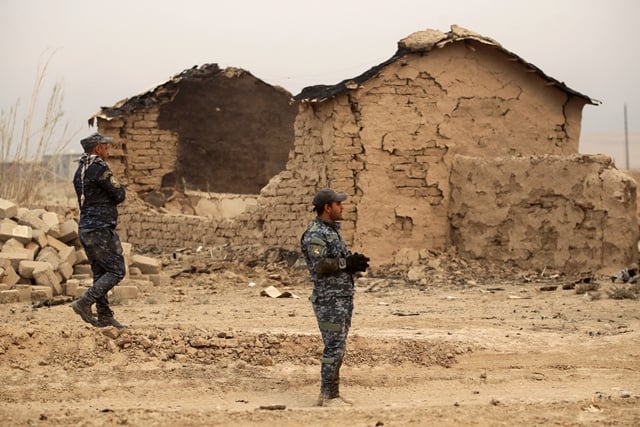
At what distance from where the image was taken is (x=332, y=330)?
7109 millimetres

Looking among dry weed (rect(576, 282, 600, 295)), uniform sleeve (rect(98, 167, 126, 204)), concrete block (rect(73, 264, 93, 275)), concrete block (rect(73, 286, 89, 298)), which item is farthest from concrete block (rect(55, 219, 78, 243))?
dry weed (rect(576, 282, 600, 295))

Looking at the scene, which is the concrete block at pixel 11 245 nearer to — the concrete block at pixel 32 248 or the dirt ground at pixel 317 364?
the concrete block at pixel 32 248

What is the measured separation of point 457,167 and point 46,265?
5.39 m

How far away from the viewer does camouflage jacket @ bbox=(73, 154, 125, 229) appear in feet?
29.3

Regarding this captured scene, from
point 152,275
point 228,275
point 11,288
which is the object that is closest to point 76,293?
point 11,288

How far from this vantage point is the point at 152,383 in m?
7.95

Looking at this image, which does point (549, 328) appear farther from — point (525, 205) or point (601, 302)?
point (525, 205)

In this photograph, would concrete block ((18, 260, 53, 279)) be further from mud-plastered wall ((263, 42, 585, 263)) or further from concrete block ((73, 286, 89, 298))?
mud-plastered wall ((263, 42, 585, 263))

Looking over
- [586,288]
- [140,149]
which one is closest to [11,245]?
[140,149]

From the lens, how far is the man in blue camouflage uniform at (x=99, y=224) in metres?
8.95

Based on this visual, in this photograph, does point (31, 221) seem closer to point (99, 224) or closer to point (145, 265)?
point (145, 265)

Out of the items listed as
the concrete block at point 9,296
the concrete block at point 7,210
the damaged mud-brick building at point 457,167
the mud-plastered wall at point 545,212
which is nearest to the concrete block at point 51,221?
the concrete block at point 7,210

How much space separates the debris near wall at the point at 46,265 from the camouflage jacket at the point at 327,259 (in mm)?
5460

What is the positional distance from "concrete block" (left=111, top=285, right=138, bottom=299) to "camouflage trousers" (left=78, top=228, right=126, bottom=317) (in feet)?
10.6
